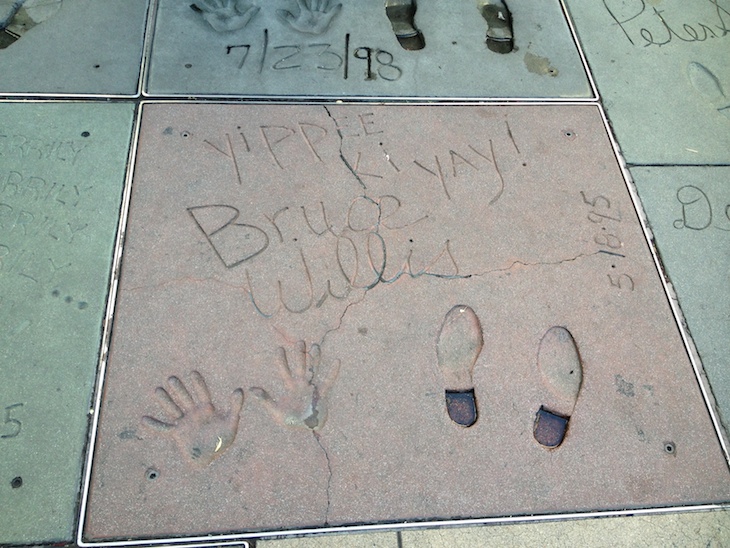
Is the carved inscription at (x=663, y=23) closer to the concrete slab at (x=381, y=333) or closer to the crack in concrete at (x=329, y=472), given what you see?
the concrete slab at (x=381, y=333)

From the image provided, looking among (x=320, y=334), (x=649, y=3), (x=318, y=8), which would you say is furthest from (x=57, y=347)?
(x=649, y=3)

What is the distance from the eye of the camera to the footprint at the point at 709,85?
2354mm

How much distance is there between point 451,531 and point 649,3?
242 cm

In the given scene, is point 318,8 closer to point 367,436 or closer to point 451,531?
point 367,436

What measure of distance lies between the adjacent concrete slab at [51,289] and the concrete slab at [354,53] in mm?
365

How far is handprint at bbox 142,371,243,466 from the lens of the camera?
156 centimetres

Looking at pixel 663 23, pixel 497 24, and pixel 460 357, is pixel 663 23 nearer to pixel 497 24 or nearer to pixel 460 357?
pixel 497 24

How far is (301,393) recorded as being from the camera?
1653mm

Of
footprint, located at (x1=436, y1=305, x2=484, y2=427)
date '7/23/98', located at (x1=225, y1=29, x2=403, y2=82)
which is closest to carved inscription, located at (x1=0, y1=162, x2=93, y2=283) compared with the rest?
date '7/23/98', located at (x1=225, y1=29, x2=403, y2=82)

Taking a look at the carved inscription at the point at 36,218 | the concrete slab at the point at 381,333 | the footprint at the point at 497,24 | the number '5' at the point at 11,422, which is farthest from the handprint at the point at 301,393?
the footprint at the point at 497,24

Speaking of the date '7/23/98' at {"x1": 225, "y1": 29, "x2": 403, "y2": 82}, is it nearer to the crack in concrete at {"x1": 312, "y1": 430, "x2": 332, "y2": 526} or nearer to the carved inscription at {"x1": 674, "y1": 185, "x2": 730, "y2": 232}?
the carved inscription at {"x1": 674, "y1": 185, "x2": 730, "y2": 232}

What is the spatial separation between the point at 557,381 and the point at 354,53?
1.47 meters

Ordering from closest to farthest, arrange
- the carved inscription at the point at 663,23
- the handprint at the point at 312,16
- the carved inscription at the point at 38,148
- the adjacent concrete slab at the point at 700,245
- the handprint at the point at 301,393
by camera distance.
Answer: the handprint at the point at 301,393, the adjacent concrete slab at the point at 700,245, the carved inscription at the point at 38,148, the handprint at the point at 312,16, the carved inscription at the point at 663,23

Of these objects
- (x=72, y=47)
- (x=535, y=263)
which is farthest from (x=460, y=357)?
(x=72, y=47)
